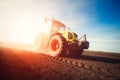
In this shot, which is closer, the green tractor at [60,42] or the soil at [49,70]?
the soil at [49,70]

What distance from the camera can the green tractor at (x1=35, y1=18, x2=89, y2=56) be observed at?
8.59 metres

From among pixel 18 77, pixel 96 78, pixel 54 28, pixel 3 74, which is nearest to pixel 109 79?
pixel 96 78

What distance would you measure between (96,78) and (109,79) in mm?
458

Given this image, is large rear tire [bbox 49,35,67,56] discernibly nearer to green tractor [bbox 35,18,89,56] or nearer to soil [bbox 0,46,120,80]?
green tractor [bbox 35,18,89,56]

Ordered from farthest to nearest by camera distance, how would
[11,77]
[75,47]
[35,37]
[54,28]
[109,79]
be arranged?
[35,37]
[54,28]
[75,47]
[109,79]
[11,77]

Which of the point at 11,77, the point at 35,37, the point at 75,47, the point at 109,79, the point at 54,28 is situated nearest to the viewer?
the point at 11,77

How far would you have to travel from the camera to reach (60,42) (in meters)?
8.51

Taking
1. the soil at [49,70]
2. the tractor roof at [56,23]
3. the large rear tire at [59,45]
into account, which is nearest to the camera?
the soil at [49,70]

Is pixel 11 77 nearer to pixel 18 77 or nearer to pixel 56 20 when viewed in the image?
pixel 18 77

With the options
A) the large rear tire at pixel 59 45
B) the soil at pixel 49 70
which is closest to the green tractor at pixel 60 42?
the large rear tire at pixel 59 45

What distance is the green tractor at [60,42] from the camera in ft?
28.2

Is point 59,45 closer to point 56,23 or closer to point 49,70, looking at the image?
point 56,23

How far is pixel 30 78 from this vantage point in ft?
11.3

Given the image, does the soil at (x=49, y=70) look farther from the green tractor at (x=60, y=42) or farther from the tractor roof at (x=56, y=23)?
the tractor roof at (x=56, y=23)
